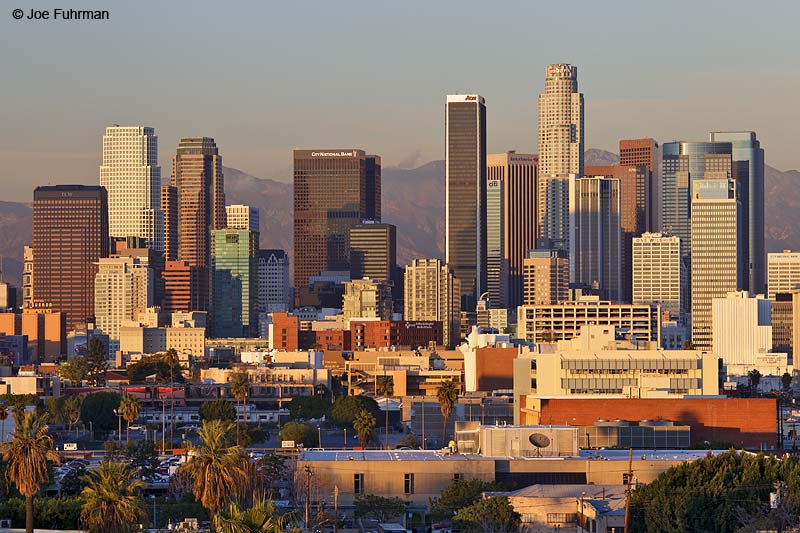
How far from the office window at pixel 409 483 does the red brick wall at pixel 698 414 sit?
140 ft

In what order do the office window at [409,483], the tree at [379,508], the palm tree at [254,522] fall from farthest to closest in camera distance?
the office window at [409,483] → the tree at [379,508] → the palm tree at [254,522]

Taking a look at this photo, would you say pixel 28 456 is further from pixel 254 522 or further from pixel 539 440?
pixel 539 440

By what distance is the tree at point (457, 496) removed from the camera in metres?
117

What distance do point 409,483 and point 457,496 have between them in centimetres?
973

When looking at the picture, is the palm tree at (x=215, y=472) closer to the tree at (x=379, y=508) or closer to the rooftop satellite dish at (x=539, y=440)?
the tree at (x=379, y=508)

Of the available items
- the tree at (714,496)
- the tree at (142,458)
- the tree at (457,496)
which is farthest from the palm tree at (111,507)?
the tree at (142,458)

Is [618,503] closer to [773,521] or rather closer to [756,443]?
[773,521]

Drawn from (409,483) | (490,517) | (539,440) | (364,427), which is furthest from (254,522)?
(364,427)

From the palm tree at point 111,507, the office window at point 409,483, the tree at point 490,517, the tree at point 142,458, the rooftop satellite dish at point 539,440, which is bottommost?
the tree at point 142,458

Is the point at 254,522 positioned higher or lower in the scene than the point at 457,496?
higher

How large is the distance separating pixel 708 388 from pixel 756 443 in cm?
1545

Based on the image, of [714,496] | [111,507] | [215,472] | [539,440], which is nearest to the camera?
[111,507]

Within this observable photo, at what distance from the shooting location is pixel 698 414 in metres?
171

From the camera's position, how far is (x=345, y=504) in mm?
123250
